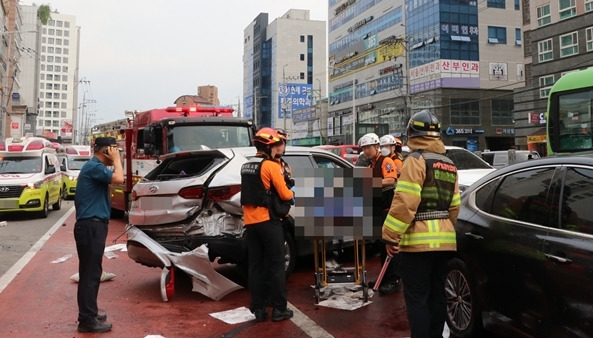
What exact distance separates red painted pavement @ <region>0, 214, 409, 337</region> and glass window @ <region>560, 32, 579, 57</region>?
36.1 metres

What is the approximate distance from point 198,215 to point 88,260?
4.64ft

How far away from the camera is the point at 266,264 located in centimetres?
491

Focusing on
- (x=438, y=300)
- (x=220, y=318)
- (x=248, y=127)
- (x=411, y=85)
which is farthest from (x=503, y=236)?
(x=411, y=85)

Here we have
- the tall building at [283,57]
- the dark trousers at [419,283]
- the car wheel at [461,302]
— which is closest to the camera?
the dark trousers at [419,283]

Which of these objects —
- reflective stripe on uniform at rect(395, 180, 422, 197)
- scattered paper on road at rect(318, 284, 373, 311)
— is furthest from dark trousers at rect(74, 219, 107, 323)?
reflective stripe on uniform at rect(395, 180, 422, 197)

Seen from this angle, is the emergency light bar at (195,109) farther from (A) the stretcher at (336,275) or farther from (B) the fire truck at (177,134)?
(A) the stretcher at (336,275)

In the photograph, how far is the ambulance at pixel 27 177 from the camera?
42.3 feet

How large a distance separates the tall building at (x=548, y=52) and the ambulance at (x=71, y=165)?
94.0 ft

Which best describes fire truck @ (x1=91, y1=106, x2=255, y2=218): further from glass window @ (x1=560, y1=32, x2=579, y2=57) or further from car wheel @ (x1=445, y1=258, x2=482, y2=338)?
glass window @ (x1=560, y1=32, x2=579, y2=57)

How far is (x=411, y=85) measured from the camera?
55.8m

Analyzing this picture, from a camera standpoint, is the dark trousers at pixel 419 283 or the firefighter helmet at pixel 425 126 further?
the firefighter helmet at pixel 425 126

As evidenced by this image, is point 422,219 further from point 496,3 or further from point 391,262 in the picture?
point 496,3

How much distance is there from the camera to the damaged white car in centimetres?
569

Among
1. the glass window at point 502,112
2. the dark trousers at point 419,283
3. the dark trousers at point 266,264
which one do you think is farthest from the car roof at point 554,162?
the glass window at point 502,112
